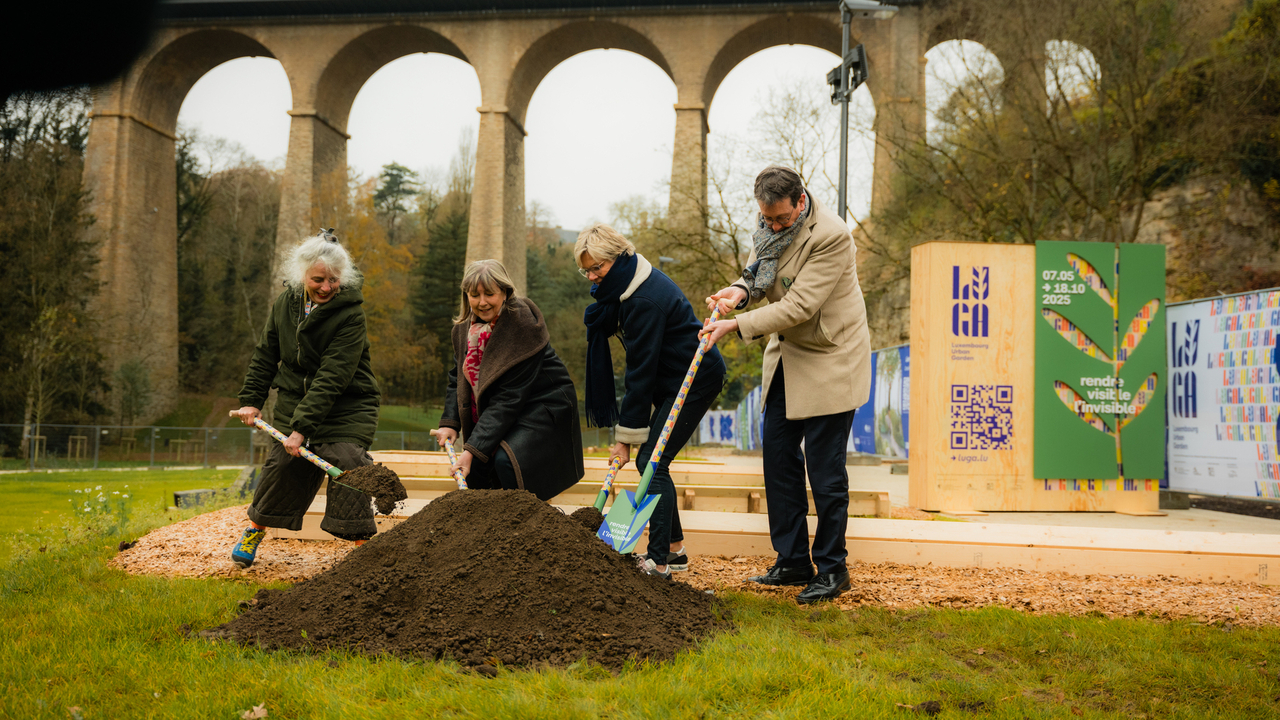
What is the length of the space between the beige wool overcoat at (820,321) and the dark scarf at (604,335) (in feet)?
2.20

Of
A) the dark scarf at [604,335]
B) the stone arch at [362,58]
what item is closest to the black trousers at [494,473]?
the dark scarf at [604,335]

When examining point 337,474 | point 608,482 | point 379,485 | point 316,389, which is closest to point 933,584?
point 608,482

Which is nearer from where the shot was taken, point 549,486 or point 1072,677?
point 1072,677

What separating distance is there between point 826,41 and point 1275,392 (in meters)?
23.2

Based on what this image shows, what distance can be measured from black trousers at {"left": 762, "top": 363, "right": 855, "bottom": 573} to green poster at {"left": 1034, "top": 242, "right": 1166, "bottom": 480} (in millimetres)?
4570

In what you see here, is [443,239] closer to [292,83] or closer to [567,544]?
[292,83]

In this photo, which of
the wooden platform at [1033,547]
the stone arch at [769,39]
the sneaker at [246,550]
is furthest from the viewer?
the stone arch at [769,39]

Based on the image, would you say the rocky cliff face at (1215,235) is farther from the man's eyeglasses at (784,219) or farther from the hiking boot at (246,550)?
the hiking boot at (246,550)

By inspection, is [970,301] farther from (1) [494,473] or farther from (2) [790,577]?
Answer: (1) [494,473]

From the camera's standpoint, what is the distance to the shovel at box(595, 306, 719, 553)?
149 inches

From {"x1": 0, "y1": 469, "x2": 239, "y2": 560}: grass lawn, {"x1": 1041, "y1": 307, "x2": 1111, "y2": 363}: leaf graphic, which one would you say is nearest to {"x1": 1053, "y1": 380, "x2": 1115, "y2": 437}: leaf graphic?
{"x1": 1041, "y1": 307, "x2": 1111, "y2": 363}: leaf graphic

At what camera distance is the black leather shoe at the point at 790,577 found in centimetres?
430

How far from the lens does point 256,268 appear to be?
41.0 m

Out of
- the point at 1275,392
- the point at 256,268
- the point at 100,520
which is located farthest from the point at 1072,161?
the point at 256,268
